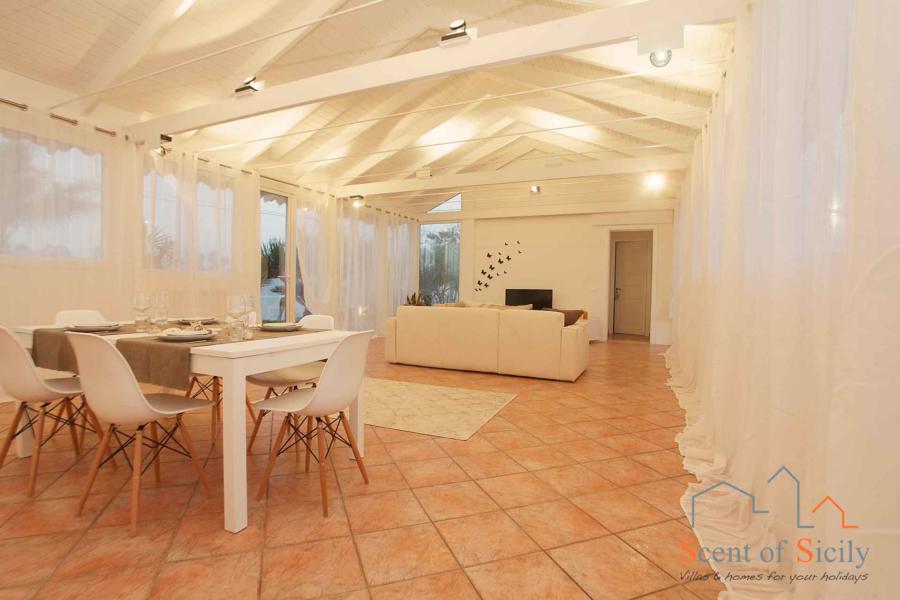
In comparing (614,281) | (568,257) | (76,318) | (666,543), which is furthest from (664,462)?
(614,281)

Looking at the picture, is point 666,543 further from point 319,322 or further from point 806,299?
point 319,322

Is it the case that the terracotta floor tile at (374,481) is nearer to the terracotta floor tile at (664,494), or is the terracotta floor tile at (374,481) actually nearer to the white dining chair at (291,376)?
the white dining chair at (291,376)

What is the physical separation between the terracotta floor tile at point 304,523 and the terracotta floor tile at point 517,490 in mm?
715

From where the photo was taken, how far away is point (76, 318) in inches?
116

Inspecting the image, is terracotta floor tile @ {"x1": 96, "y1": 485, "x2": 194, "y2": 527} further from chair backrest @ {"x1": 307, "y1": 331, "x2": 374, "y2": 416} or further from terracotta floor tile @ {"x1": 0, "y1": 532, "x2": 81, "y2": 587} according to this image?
chair backrest @ {"x1": 307, "y1": 331, "x2": 374, "y2": 416}

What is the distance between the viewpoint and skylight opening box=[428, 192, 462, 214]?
964 cm

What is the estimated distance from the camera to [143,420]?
1888 mm

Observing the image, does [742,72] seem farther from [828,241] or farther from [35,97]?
[35,97]

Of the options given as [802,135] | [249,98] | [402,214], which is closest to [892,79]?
[802,135]

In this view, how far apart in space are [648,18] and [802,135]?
1.41 metres

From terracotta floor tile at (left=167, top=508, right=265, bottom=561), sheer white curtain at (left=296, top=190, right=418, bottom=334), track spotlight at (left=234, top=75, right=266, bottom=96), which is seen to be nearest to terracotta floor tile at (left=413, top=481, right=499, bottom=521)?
terracotta floor tile at (left=167, top=508, right=265, bottom=561)

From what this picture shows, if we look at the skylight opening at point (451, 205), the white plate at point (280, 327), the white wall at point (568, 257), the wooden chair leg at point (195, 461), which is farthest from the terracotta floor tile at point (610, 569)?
the skylight opening at point (451, 205)

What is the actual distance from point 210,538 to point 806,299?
7.77 ft

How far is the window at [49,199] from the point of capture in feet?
11.6
